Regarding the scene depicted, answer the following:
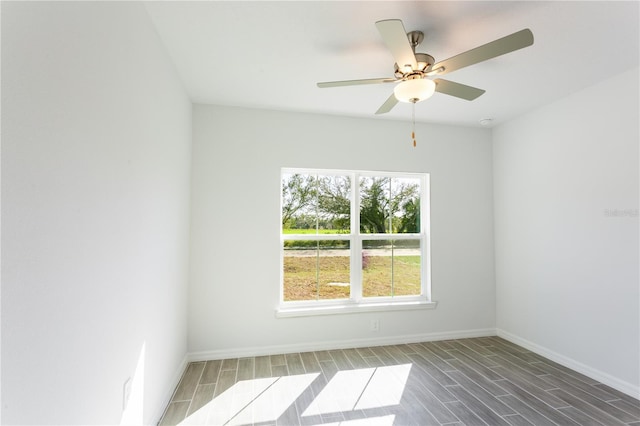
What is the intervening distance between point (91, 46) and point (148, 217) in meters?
0.97

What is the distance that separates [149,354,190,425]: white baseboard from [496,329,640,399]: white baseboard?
3.54 m

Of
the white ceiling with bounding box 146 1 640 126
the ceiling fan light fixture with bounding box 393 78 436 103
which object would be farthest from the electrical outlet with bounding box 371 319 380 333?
the ceiling fan light fixture with bounding box 393 78 436 103

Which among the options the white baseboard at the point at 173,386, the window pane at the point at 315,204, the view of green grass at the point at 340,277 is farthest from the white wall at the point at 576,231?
the white baseboard at the point at 173,386

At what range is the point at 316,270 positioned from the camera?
3.50 metres

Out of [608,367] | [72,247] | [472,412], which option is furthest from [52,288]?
[608,367]

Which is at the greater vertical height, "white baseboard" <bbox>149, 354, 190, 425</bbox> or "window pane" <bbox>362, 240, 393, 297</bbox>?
"window pane" <bbox>362, 240, 393, 297</bbox>

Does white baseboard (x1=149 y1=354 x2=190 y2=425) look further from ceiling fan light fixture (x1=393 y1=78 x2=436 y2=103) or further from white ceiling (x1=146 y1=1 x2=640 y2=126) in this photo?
ceiling fan light fixture (x1=393 y1=78 x2=436 y2=103)

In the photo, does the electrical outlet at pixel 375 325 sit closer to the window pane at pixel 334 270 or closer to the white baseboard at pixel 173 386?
the window pane at pixel 334 270

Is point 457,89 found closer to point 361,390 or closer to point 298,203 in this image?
point 298,203

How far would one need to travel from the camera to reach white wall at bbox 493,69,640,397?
8.23ft

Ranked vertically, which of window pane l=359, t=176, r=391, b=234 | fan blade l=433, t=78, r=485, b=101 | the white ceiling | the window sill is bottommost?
Result: the window sill

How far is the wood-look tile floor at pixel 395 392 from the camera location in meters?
2.16

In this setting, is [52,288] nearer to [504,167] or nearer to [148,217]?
[148,217]

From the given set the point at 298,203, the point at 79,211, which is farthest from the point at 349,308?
the point at 79,211
